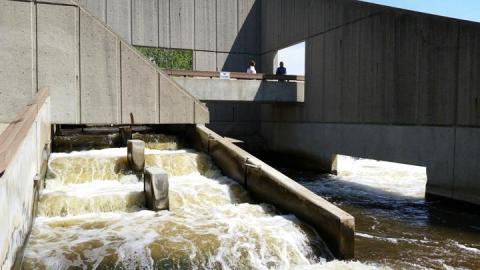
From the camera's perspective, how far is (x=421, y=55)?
11.9 metres

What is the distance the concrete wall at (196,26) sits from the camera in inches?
741

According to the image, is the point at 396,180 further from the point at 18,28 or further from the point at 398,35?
the point at 18,28

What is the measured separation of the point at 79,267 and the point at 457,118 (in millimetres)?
9907

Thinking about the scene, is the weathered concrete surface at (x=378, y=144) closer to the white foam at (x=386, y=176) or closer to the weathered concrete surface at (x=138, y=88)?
the white foam at (x=386, y=176)

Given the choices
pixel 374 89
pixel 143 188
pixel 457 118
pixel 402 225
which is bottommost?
pixel 402 225

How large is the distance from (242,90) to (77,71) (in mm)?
7601

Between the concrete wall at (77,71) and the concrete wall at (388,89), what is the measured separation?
662 cm

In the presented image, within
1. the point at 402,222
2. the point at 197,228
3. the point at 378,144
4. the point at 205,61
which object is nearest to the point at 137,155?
the point at 197,228

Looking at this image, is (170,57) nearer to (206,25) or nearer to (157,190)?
(206,25)

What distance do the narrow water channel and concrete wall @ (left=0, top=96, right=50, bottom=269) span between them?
496cm

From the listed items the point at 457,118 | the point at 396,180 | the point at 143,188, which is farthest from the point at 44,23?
the point at 396,180

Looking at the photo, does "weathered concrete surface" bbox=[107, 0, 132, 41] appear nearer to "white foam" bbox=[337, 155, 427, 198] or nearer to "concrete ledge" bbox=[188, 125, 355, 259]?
"concrete ledge" bbox=[188, 125, 355, 259]

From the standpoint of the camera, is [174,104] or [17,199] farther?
[174,104]

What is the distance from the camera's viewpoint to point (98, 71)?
10.6 metres
